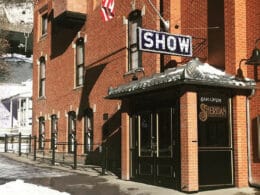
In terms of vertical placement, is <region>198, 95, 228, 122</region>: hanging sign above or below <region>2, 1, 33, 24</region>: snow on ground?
below

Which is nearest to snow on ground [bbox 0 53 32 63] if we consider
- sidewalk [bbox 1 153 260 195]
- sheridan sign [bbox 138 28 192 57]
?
sidewalk [bbox 1 153 260 195]

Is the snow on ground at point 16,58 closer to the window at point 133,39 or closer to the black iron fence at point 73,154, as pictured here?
the black iron fence at point 73,154

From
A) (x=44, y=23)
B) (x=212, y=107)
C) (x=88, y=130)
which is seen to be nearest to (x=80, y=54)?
(x=88, y=130)

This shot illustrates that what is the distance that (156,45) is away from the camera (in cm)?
1497

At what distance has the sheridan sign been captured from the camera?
14805mm

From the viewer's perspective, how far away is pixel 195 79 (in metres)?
13.4

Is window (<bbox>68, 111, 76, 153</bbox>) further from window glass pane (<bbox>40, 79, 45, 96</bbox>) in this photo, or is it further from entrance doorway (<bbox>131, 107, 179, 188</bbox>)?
entrance doorway (<bbox>131, 107, 179, 188</bbox>)

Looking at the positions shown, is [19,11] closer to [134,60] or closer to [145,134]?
[134,60]

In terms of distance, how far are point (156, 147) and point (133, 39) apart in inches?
238

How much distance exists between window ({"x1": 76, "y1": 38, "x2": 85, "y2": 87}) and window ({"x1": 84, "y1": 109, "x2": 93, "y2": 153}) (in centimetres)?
176

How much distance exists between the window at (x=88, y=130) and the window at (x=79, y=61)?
1756mm

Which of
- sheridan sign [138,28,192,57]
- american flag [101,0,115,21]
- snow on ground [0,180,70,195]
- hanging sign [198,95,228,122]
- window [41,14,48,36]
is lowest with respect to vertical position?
snow on ground [0,180,70,195]

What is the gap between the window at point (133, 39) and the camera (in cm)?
1961

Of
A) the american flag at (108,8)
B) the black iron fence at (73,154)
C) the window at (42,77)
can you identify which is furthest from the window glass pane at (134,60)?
the window at (42,77)
